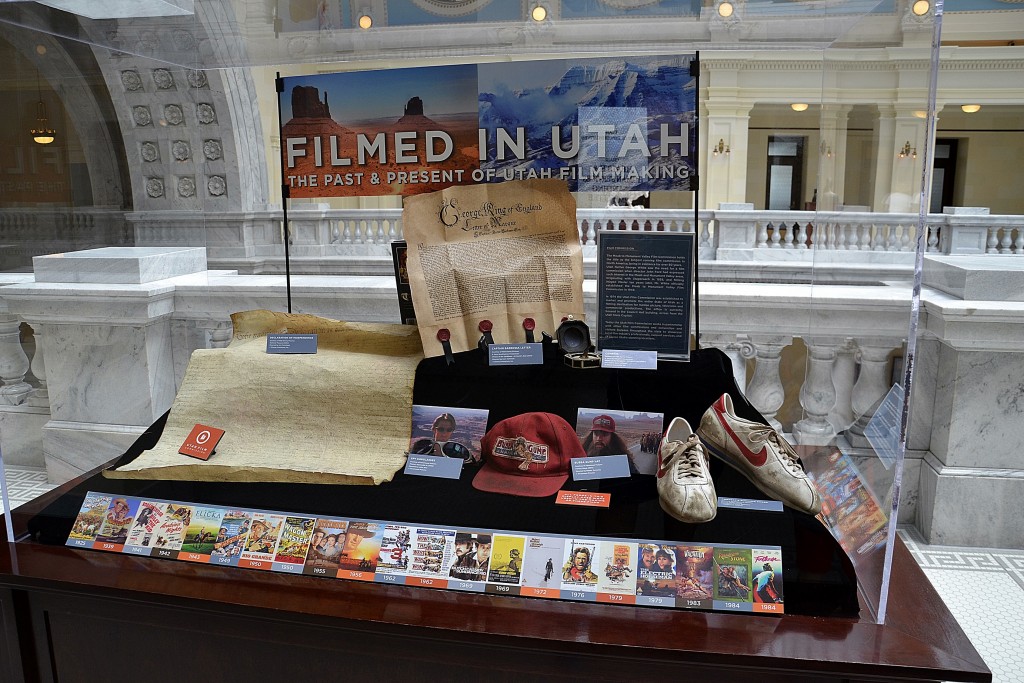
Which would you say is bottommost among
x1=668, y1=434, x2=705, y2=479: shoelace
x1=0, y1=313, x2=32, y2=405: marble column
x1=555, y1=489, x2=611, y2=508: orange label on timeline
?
x1=555, y1=489, x2=611, y2=508: orange label on timeline

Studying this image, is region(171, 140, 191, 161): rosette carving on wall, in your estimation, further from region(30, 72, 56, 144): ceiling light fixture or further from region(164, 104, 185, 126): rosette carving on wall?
region(30, 72, 56, 144): ceiling light fixture

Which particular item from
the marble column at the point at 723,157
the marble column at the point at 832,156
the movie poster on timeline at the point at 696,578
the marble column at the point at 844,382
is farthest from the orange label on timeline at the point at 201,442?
the marble column at the point at 832,156

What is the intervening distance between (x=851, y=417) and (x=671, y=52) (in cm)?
79

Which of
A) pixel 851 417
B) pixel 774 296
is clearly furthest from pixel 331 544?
pixel 774 296

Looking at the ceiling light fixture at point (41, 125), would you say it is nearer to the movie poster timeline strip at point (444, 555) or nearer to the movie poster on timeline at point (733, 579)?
the movie poster timeline strip at point (444, 555)

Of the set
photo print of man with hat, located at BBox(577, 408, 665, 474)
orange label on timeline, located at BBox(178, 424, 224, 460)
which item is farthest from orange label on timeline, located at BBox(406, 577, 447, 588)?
orange label on timeline, located at BBox(178, 424, 224, 460)

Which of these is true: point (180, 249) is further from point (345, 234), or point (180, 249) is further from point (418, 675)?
point (418, 675)

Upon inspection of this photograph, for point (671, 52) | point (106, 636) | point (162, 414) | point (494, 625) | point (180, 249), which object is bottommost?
point (106, 636)

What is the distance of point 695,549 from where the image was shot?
46.7 inches

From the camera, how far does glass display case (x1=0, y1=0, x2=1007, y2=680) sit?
1.19 meters

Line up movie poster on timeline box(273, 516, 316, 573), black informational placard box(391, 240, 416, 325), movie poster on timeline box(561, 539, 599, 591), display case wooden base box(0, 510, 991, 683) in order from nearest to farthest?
display case wooden base box(0, 510, 991, 683) → movie poster on timeline box(561, 539, 599, 591) → movie poster on timeline box(273, 516, 316, 573) → black informational placard box(391, 240, 416, 325)

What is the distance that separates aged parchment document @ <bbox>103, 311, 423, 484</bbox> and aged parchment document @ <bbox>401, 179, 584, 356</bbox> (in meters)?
0.12

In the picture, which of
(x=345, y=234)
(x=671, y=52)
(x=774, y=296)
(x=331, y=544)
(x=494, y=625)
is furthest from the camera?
(x=774, y=296)

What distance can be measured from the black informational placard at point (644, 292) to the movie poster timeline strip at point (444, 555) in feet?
1.33
